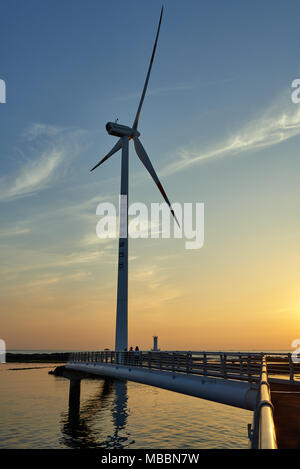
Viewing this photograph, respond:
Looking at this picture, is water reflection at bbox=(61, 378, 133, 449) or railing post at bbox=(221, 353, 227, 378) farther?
water reflection at bbox=(61, 378, 133, 449)

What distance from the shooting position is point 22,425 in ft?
120

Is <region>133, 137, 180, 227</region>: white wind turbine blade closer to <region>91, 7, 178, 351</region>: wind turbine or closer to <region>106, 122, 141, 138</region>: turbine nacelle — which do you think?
<region>91, 7, 178, 351</region>: wind turbine

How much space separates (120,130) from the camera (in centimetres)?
5672

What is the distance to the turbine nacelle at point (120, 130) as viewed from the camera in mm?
56750

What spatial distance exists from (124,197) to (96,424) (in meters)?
26.1

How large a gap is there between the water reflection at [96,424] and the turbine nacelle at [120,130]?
3318 centimetres

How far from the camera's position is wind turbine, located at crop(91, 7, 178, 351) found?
1823 inches

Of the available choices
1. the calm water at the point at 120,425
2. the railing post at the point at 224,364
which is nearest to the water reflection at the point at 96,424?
the calm water at the point at 120,425

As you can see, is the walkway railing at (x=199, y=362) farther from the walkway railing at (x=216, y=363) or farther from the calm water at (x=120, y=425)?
the calm water at (x=120, y=425)

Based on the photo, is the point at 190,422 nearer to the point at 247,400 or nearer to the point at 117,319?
the point at 117,319

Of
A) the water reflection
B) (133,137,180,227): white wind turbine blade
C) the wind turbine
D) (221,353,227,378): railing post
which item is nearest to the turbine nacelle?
the wind turbine

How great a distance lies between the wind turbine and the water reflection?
22.9 ft
